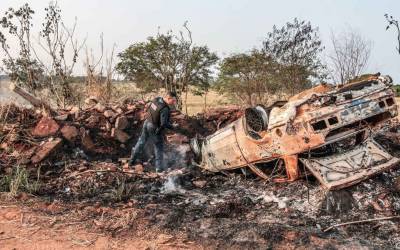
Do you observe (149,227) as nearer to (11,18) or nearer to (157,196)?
(157,196)

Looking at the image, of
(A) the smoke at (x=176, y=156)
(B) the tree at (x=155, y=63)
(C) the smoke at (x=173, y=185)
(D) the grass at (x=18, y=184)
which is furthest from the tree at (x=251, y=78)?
(D) the grass at (x=18, y=184)

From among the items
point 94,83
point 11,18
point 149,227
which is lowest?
point 149,227

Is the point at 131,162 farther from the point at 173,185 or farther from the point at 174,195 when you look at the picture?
the point at 174,195

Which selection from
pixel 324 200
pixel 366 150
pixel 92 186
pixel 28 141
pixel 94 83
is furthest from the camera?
pixel 94 83

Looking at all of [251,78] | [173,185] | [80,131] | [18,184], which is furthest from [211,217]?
[251,78]

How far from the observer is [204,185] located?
731cm

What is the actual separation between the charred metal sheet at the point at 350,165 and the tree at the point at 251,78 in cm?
1088

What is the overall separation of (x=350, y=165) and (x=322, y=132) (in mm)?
705

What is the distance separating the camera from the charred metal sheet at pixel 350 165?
19.4 feet

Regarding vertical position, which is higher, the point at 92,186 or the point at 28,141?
the point at 28,141

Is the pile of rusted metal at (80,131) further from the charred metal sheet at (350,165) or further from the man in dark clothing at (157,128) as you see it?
the charred metal sheet at (350,165)

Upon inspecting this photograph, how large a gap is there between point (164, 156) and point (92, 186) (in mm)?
2318

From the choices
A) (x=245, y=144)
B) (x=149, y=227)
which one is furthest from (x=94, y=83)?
(x=149, y=227)

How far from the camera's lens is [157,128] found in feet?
28.3
